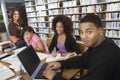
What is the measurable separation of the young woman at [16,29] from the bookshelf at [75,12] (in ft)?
7.83

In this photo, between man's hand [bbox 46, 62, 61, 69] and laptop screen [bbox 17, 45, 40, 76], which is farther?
man's hand [bbox 46, 62, 61, 69]

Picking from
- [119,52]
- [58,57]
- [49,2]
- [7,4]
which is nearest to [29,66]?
[58,57]

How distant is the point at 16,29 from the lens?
3.25 m

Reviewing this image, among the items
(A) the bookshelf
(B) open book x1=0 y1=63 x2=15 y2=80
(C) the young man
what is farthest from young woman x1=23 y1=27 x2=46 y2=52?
(A) the bookshelf

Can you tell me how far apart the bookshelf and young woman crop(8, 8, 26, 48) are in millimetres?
2386

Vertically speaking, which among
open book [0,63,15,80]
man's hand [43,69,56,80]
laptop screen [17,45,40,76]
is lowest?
open book [0,63,15,80]

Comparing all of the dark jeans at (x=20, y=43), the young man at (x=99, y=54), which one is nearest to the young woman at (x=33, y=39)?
the dark jeans at (x=20, y=43)

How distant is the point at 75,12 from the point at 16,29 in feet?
9.36

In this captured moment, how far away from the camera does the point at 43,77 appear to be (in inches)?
59.3

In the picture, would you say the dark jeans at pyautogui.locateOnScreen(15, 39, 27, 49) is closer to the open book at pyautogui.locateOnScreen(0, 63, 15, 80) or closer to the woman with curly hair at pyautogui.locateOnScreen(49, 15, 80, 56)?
the woman with curly hair at pyautogui.locateOnScreen(49, 15, 80, 56)

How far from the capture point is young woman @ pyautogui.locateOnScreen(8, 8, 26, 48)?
3066 millimetres

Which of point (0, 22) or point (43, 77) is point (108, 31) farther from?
point (0, 22)

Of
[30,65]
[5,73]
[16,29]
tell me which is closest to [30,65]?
[30,65]

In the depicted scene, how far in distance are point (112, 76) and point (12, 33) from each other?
2412mm
